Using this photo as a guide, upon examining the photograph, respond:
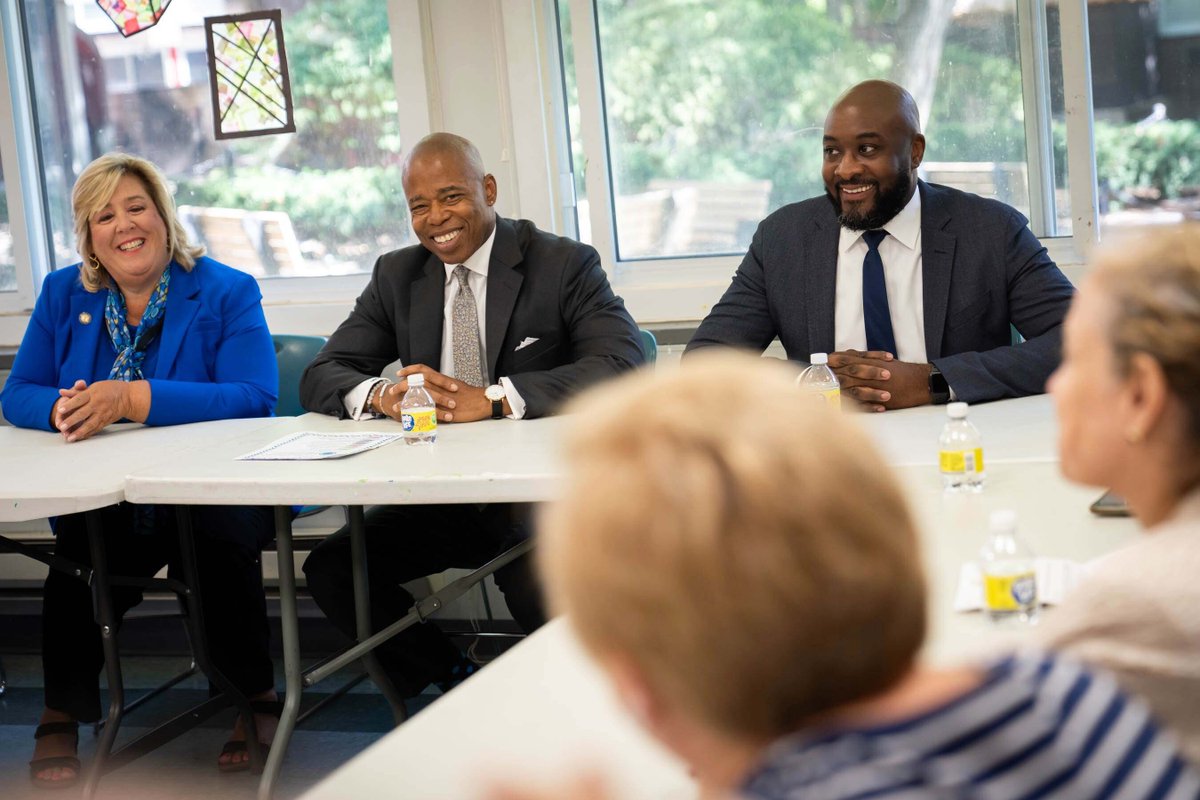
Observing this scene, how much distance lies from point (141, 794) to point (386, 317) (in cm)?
138

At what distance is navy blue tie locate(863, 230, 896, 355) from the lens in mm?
3178

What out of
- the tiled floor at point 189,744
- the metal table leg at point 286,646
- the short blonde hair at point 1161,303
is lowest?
the tiled floor at point 189,744

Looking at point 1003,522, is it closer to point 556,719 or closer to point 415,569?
point 556,719

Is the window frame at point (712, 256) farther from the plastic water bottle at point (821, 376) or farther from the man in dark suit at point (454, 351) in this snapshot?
the plastic water bottle at point (821, 376)

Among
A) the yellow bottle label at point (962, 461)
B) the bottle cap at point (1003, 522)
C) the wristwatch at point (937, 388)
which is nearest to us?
the bottle cap at point (1003, 522)

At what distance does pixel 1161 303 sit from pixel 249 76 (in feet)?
12.9

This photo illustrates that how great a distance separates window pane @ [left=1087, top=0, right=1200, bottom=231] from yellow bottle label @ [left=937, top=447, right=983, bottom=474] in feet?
6.34

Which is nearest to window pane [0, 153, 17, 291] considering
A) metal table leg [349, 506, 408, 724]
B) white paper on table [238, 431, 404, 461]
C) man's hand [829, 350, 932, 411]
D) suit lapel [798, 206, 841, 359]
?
white paper on table [238, 431, 404, 461]

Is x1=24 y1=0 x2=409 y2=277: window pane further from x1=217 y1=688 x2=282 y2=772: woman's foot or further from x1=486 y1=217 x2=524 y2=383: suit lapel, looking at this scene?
x1=217 y1=688 x2=282 y2=772: woman's foot

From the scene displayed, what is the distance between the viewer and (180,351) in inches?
134

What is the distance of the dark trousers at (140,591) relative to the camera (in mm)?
3203

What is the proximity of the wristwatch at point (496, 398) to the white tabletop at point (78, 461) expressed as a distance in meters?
0.62

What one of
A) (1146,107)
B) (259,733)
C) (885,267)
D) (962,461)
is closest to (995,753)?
(962,461)

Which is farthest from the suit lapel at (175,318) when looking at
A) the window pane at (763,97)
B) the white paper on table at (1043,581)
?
the white paper on table at (1043,581)
